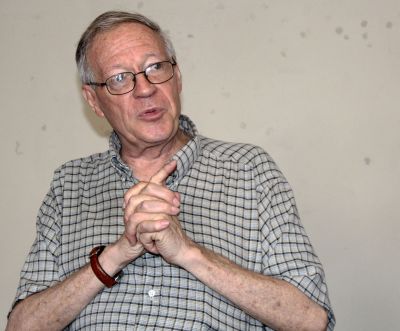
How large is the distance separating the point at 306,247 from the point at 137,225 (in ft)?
1.40

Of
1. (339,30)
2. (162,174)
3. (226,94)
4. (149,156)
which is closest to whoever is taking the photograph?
(162,174)

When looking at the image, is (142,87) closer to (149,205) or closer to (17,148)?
(149,205)

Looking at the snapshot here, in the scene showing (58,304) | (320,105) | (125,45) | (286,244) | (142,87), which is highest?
(125,45)

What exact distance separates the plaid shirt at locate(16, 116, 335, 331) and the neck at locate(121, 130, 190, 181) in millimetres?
44

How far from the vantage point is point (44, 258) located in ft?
5.98

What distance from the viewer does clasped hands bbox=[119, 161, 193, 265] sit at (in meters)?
1.48

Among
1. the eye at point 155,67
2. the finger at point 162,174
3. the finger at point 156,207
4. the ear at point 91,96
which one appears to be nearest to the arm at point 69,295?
the finger at point 162,174

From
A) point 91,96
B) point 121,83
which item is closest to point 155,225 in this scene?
point 121,83

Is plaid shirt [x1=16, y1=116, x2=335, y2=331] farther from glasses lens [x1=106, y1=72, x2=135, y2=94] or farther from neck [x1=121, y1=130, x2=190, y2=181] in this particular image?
glasses lens [x1=106, y1=72, x2=135, y2=94]

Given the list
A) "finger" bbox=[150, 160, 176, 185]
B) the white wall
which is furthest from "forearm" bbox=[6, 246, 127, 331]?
the white wall

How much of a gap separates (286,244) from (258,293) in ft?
0.52

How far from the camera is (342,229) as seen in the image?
212cm

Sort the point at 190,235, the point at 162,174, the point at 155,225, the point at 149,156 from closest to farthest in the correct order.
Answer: the point at 155,225 < the point at 162,174 < the point at 190,235 < the point at 149,156

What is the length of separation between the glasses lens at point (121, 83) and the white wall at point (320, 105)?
0.53m
